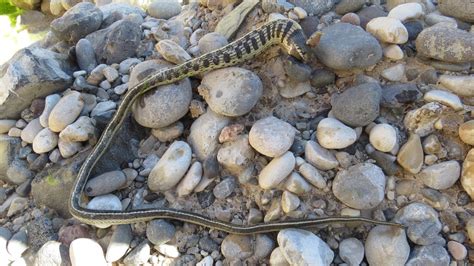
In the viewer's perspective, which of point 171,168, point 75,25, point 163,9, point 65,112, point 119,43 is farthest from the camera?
point 163,9

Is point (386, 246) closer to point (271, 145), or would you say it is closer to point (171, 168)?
point (271, 145)

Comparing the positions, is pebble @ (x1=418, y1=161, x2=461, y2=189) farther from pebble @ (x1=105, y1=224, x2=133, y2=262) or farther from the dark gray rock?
the dark gray rock

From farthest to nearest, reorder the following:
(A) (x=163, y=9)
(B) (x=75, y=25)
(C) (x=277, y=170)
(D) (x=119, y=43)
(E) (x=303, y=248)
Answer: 1. (A) (x=163, y=9)
2. (B) (x=75, y=25)
3. (D) (x=119, y=43)
4. (C) (x=277, y=170)
5. (E) (x=303, y=248)

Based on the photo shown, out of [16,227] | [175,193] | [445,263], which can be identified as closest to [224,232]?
[175,193]

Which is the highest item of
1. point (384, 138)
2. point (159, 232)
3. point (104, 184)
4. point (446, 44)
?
point (446, 44)

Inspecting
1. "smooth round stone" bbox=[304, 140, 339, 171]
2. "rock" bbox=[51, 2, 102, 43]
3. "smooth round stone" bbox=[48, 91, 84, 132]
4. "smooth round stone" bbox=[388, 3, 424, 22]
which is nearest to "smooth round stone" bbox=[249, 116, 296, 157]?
"smooth round stone" bbox=[304, 140, 339, 171]

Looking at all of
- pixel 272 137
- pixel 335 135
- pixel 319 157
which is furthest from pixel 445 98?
pixel 272 137
